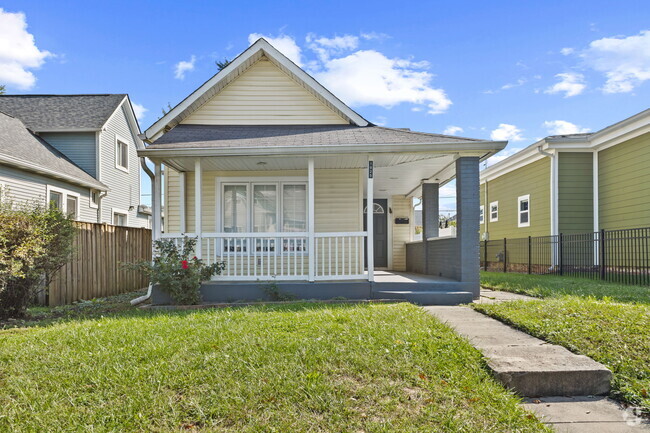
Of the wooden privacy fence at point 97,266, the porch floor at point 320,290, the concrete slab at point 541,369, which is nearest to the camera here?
the concrete slab at point 541,369

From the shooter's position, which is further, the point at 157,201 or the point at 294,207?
the point at 294,207

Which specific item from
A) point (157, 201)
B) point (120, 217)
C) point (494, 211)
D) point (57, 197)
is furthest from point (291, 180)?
point (494, 211)

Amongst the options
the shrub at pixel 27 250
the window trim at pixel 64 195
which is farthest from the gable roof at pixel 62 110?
the shrub at pixel 27 250

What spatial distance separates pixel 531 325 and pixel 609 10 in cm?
906

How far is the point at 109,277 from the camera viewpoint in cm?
905

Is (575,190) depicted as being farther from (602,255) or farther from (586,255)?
(602,255)

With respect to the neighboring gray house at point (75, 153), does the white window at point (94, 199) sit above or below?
below

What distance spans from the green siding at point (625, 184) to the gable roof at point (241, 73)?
743cm

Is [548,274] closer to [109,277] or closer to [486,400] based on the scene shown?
[486,400]

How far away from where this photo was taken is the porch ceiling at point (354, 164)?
295 inches

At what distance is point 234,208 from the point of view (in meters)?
8.95

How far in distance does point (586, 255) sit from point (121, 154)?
17496mm

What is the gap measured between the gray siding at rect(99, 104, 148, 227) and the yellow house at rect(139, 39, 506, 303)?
26.2 ft

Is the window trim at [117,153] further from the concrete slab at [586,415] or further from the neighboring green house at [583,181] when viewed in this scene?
the concrete slab at [586,415]
